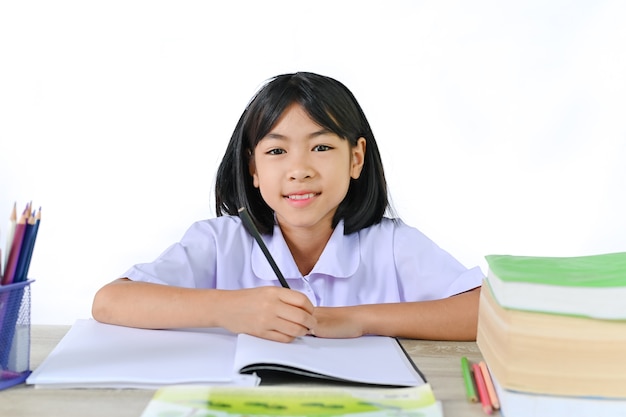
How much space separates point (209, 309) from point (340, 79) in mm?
1619

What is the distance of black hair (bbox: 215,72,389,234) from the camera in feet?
4.36

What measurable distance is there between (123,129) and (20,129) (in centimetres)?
37

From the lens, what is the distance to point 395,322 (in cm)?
101

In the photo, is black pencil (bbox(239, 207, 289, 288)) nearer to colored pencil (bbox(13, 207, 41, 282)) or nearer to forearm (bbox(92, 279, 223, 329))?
forearm (bbox(92, 279, 223, 329))

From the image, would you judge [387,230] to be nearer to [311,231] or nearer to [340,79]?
[311,231]

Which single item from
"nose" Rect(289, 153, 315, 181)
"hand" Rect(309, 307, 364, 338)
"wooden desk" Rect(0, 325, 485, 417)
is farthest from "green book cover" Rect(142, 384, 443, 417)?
"nose" Rect(289, 153, 315, 181)

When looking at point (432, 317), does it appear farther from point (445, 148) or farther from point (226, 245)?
point (445, 148)

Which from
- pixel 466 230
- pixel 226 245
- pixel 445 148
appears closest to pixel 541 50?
pixel 445 148

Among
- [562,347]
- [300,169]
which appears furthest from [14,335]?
[300,169]

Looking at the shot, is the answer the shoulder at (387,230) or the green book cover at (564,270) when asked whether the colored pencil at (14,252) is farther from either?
the shoulder at (387,230)

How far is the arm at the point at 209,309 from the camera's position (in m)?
0.92

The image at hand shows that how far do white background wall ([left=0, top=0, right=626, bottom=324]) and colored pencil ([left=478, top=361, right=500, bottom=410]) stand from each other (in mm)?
1736

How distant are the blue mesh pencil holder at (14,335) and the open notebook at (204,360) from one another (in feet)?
0.06

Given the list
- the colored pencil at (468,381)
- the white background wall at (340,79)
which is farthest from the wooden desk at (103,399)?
the white background wall at (340,79)
